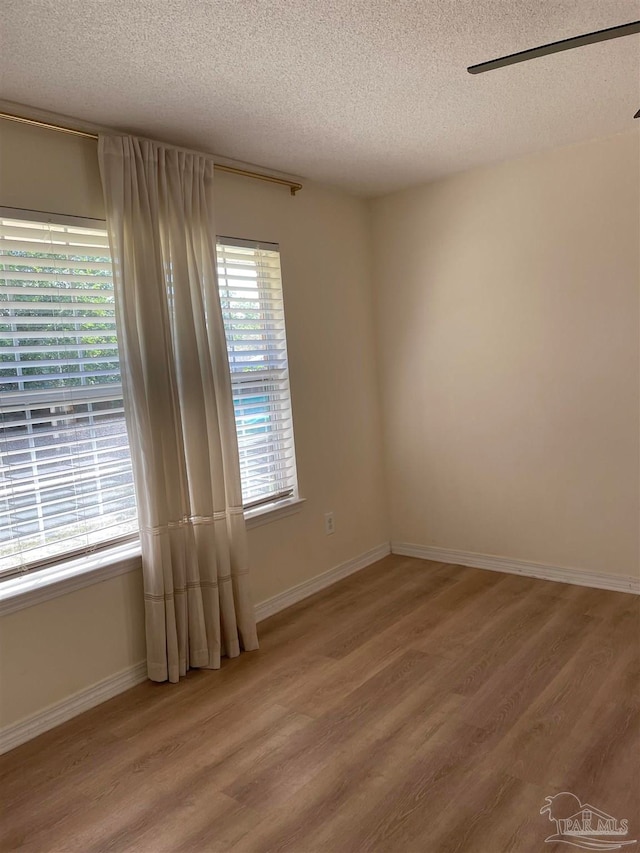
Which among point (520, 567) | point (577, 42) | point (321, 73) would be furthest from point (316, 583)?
point (577, 42)

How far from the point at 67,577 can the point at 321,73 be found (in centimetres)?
228

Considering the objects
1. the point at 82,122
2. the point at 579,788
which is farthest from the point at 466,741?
the point at 82,122

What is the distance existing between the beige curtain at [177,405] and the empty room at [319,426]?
2 cm

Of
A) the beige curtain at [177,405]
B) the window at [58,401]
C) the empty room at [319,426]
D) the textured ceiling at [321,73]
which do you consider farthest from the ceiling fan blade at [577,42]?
the window at [58,401]

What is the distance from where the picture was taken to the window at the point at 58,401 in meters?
2.65

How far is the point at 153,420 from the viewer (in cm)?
297

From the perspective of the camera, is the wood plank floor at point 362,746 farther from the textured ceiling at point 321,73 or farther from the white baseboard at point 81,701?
the textured ceiling at point 321,73

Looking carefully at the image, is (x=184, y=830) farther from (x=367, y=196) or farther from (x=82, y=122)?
(x=367, y=196)

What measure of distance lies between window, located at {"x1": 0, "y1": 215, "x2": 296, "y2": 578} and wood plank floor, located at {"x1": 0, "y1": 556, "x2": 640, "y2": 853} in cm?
80

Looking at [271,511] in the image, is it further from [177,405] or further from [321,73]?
[321,73]

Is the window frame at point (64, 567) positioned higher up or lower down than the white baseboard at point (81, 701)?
higher up

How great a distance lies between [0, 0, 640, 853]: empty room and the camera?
2.19 m

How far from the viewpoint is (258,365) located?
376cm

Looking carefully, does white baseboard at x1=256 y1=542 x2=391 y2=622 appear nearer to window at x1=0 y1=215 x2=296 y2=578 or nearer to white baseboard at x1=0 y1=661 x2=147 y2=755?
white baseboard at x1=0 y1=661 x2=147 y2=755
